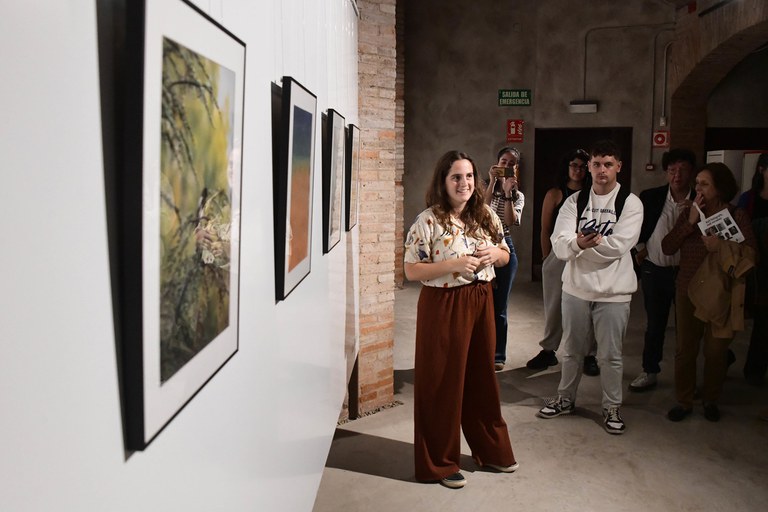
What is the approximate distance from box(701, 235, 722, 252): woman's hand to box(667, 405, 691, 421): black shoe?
1.26 metres

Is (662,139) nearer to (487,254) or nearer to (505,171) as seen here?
(505,171)

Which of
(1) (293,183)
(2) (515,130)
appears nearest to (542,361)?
(1) (293,183)

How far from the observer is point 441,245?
4.04 m

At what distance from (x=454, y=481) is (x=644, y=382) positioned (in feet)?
8.19

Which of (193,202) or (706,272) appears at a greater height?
(193,202)

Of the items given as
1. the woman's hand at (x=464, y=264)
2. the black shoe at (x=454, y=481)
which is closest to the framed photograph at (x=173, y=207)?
the woman's hand at (x=464, y=264)

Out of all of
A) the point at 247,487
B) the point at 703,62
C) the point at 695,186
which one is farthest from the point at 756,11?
the point at 247,487

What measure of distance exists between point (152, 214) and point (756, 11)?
8472mm

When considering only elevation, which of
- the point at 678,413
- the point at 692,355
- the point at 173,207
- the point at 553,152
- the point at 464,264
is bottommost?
the point at 678,413

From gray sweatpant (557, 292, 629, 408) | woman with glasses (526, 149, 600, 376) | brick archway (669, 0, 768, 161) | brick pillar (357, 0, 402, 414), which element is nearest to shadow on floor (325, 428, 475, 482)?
brick pillar (357, 0, 402, 414)

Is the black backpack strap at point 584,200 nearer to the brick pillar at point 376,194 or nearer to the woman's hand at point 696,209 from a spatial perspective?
the woman's hand at point 696,209

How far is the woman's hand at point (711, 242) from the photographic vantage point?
4.85m

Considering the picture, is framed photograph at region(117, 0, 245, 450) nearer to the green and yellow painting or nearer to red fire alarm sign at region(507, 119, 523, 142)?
the green and yellow painting

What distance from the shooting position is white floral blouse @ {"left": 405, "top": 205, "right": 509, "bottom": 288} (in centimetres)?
404
